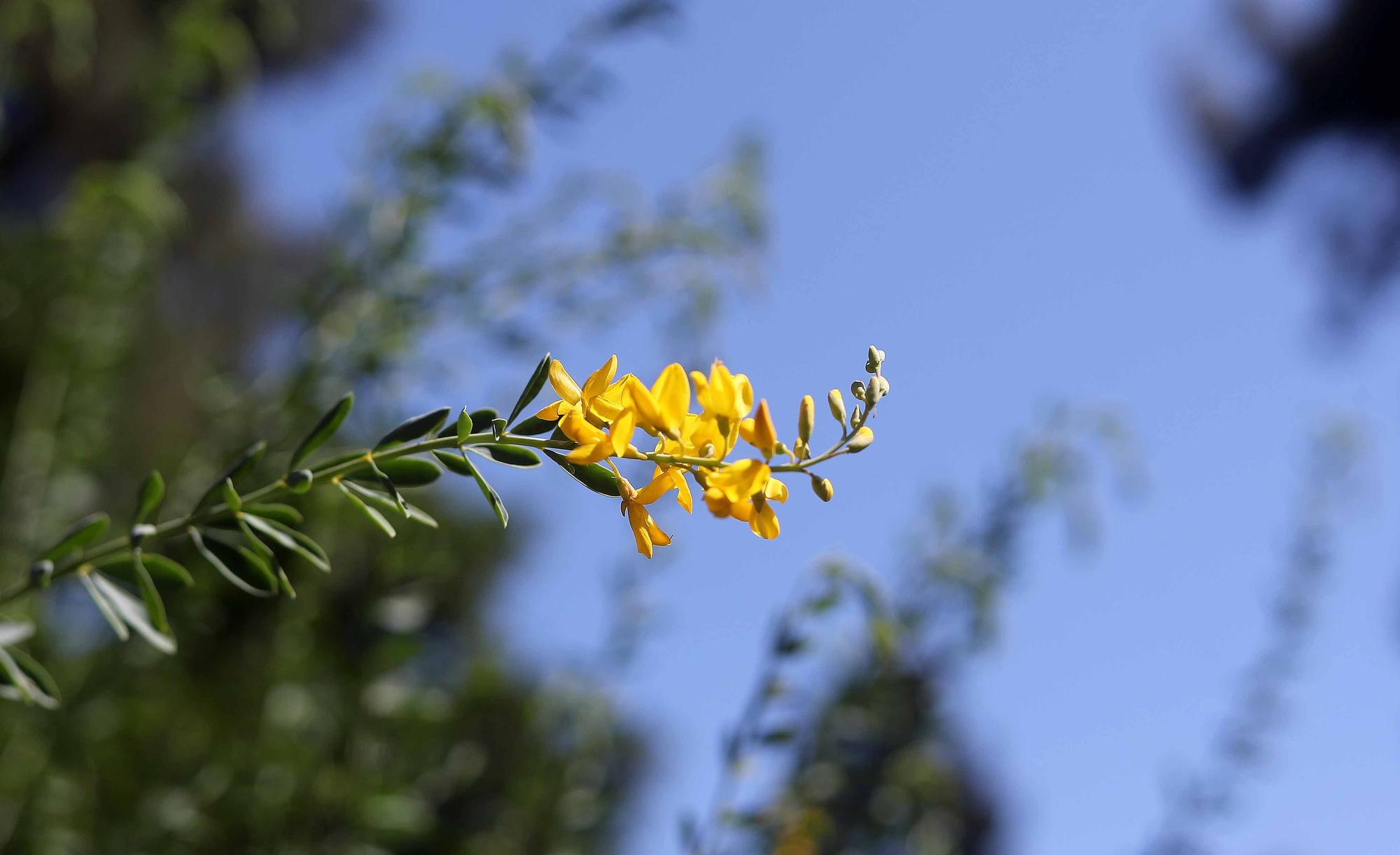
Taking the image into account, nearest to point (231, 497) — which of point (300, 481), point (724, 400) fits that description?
point (300, 481)

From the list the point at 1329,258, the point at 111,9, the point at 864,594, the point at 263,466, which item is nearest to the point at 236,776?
the point at 263,466

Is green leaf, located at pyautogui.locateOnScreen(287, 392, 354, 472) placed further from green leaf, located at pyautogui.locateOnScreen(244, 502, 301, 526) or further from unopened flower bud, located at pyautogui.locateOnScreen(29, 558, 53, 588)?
unopened flower bud, located at pyautogui.locateOnScreen(29, 558, 53, 588)

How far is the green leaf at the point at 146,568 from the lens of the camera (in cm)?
59

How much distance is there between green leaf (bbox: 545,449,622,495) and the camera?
1.78 feet

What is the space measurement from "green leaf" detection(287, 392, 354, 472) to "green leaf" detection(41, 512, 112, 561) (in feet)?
0.34

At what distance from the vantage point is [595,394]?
0.54 m

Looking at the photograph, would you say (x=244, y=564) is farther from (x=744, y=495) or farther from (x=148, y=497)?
(x=744, y=495)

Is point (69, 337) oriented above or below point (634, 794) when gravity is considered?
below

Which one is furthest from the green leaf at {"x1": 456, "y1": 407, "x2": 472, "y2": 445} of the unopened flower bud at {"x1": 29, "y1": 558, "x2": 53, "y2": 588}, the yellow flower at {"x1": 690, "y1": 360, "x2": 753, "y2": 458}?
the unopened flower bud at {"x1": 29, "y1": 558, "x2": 53, "y2": 588}

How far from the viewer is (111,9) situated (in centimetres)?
429

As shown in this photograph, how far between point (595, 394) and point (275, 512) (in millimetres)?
182

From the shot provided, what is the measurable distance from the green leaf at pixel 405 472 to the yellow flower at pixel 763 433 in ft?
0.53

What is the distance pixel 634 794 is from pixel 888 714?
3.14 m

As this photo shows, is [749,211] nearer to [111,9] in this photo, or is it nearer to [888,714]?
[888,714]
